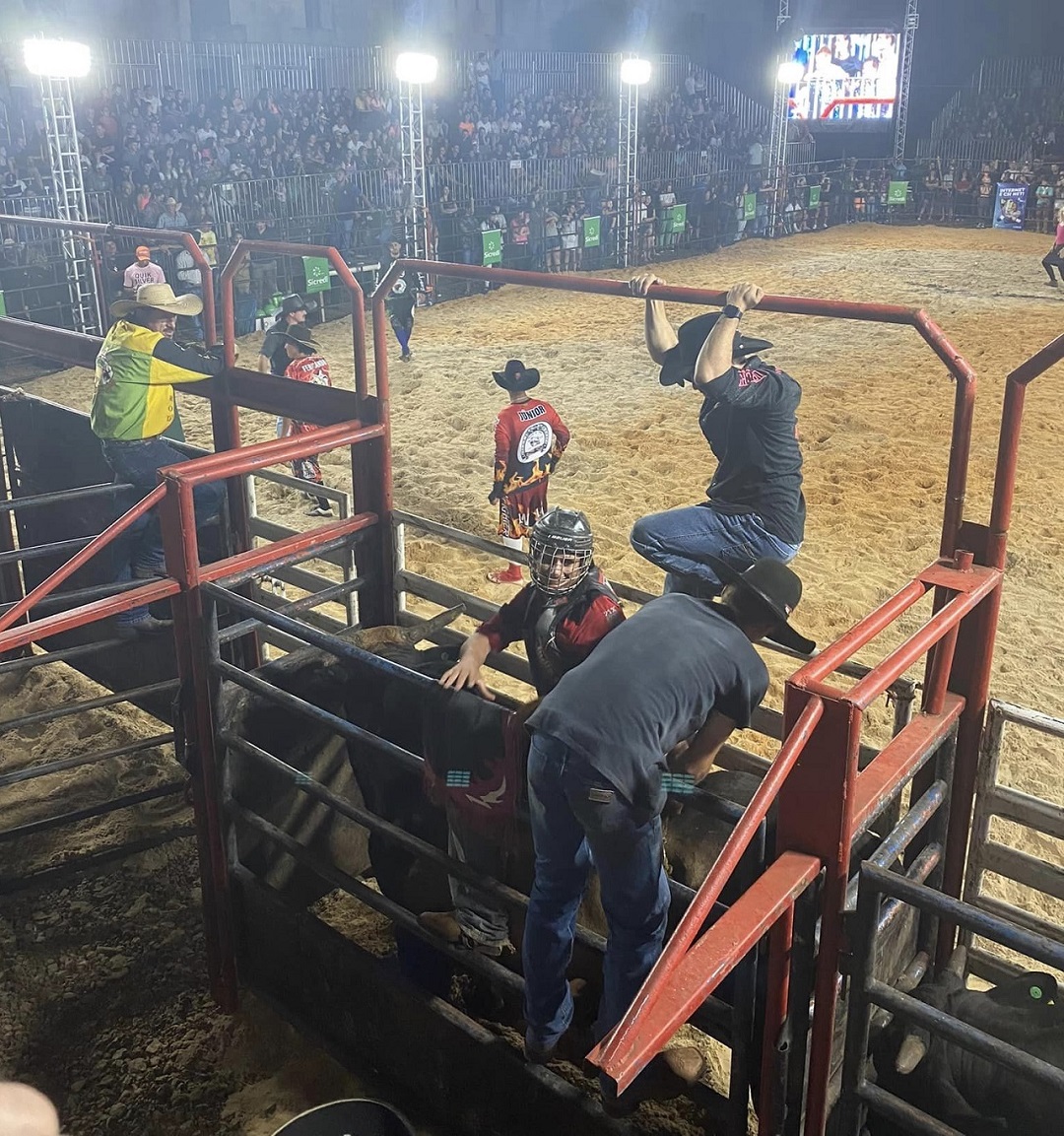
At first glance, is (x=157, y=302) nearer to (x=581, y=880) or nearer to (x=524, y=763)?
(x=524, y=763)

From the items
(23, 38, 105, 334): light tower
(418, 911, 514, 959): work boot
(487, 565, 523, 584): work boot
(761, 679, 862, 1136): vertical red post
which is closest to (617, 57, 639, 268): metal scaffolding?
(23, 38, 105, 334): light tower

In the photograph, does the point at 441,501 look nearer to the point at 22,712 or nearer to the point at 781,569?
the point at 22,712

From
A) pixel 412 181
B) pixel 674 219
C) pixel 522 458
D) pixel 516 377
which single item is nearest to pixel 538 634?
pixel 516 377

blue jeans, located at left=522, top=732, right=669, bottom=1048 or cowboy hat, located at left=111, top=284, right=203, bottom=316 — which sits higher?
cowboy hat, located at left=111, top=284, right=203, bottom=316

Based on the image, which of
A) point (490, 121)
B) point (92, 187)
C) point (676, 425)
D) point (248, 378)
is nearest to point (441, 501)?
point (676, 425)

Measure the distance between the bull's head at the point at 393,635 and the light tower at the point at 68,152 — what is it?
31.2ft

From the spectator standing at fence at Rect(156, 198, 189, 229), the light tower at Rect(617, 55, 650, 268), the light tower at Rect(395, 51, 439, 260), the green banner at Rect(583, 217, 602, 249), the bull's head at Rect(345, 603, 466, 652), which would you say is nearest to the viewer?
the bull's head at Rect(345, 603, 466, 652)

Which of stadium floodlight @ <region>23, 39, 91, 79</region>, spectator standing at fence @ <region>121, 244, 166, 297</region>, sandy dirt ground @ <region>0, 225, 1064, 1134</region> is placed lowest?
sandy dirt ground @ <region>0, 225, 1064, 1134</region>

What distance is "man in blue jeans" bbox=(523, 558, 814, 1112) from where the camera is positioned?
259 cm

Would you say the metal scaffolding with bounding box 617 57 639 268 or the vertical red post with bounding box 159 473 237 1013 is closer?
the vertical red post with bounding box 159 473 237 1013

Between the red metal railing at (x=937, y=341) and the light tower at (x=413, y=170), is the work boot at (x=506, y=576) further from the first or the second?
the light tower at (x=413, y=170)

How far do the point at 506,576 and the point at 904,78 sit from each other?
1039 inches

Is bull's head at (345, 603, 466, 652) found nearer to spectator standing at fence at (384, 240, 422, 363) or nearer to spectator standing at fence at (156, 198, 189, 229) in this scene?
spectator standing at fence at (384, 240, 422, 363)

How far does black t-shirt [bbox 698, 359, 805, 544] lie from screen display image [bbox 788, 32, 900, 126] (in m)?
27.4
